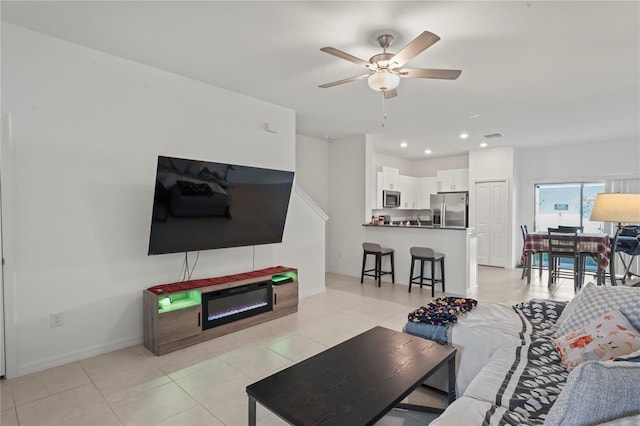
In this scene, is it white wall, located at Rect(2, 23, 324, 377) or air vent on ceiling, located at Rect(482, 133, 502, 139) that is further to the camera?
air vent on ceiling, located at Rect(482, 133, 502, 139)

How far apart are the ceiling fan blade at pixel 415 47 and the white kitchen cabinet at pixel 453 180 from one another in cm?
607

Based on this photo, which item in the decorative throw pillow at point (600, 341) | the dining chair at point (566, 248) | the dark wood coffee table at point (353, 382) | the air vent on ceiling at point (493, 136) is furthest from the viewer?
the air vent on ceiling at point (493, 136)

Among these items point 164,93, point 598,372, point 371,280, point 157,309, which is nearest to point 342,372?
point 598,372

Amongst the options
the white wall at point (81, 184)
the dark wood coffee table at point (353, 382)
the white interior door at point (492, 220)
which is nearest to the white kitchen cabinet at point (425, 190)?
the white interior door at point (492, 220)

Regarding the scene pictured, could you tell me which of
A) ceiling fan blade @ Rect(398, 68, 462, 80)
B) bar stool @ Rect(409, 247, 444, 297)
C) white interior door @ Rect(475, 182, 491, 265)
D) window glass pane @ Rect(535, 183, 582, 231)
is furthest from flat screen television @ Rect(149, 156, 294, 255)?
window glass pane @ Rect(535, 183, 582, 231)

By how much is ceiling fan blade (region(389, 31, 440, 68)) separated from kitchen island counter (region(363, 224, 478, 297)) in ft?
11.1

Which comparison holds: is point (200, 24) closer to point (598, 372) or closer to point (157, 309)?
point (157, 309)

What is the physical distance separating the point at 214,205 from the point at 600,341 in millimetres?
3237

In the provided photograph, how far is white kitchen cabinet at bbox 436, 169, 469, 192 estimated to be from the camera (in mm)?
7992

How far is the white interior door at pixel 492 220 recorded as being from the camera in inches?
288

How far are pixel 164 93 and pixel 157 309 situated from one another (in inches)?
87.2

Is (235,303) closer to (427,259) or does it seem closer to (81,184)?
(81,184)

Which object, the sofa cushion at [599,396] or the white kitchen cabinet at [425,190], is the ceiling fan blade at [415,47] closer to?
the sofa cushion at [599,396]

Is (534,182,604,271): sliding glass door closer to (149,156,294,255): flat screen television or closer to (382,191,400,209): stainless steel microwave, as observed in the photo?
(382,191,400,209): stainless steel microwave
